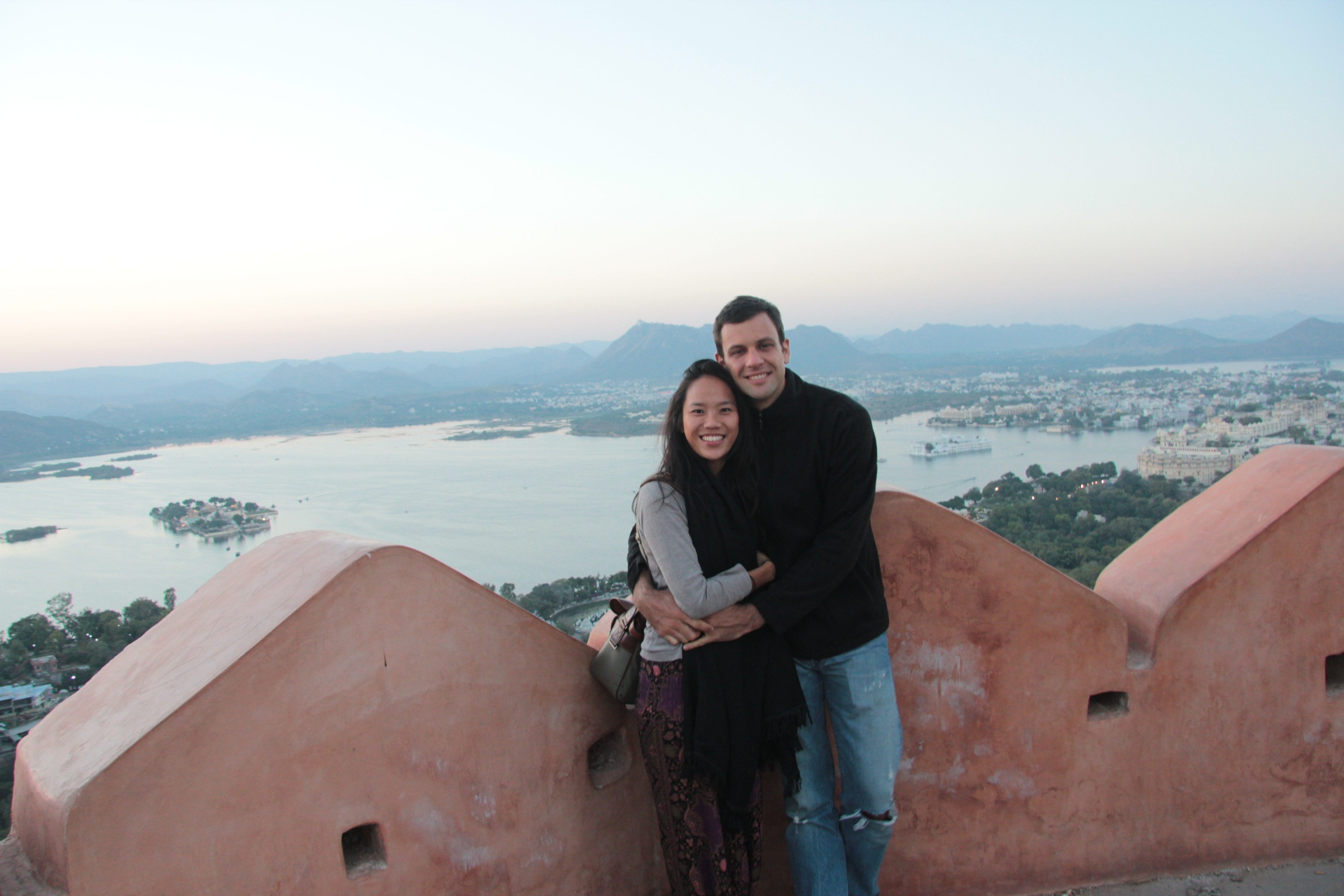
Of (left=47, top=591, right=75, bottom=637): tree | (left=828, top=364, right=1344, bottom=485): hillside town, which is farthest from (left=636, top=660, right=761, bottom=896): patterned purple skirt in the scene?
(left=47, top=591, right=75, bottom=637): tree

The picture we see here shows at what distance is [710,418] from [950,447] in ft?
105

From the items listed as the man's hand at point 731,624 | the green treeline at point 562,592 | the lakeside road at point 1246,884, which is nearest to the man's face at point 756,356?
the man's hand at point 731,624

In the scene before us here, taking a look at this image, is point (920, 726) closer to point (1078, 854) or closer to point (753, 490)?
point (1078, 854)

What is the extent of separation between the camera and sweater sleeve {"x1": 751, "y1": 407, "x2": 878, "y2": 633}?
178 centimetres

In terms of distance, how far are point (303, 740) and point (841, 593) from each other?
1.15 m

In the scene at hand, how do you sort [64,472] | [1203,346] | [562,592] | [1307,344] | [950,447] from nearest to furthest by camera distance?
[562,592], [64,472], [950,447], [1307,344], [1203,346]

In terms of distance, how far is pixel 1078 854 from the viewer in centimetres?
236

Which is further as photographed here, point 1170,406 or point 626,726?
point 1170,406

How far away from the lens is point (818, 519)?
6.10ft

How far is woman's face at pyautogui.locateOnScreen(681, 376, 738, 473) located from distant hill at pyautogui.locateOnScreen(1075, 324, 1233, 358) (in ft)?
318

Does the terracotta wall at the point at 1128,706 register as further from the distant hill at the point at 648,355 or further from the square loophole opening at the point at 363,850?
the distant hill at the point at 648,355

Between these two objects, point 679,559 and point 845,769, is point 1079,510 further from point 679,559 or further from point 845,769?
point 679,559

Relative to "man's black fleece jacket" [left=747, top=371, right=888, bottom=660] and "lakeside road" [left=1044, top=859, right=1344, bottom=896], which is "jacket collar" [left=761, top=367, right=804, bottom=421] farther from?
"lakeside road" [left=1044, top=859, right=1344, bottom=896]

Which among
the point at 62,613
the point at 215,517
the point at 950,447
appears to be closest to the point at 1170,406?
the point at 950,447
